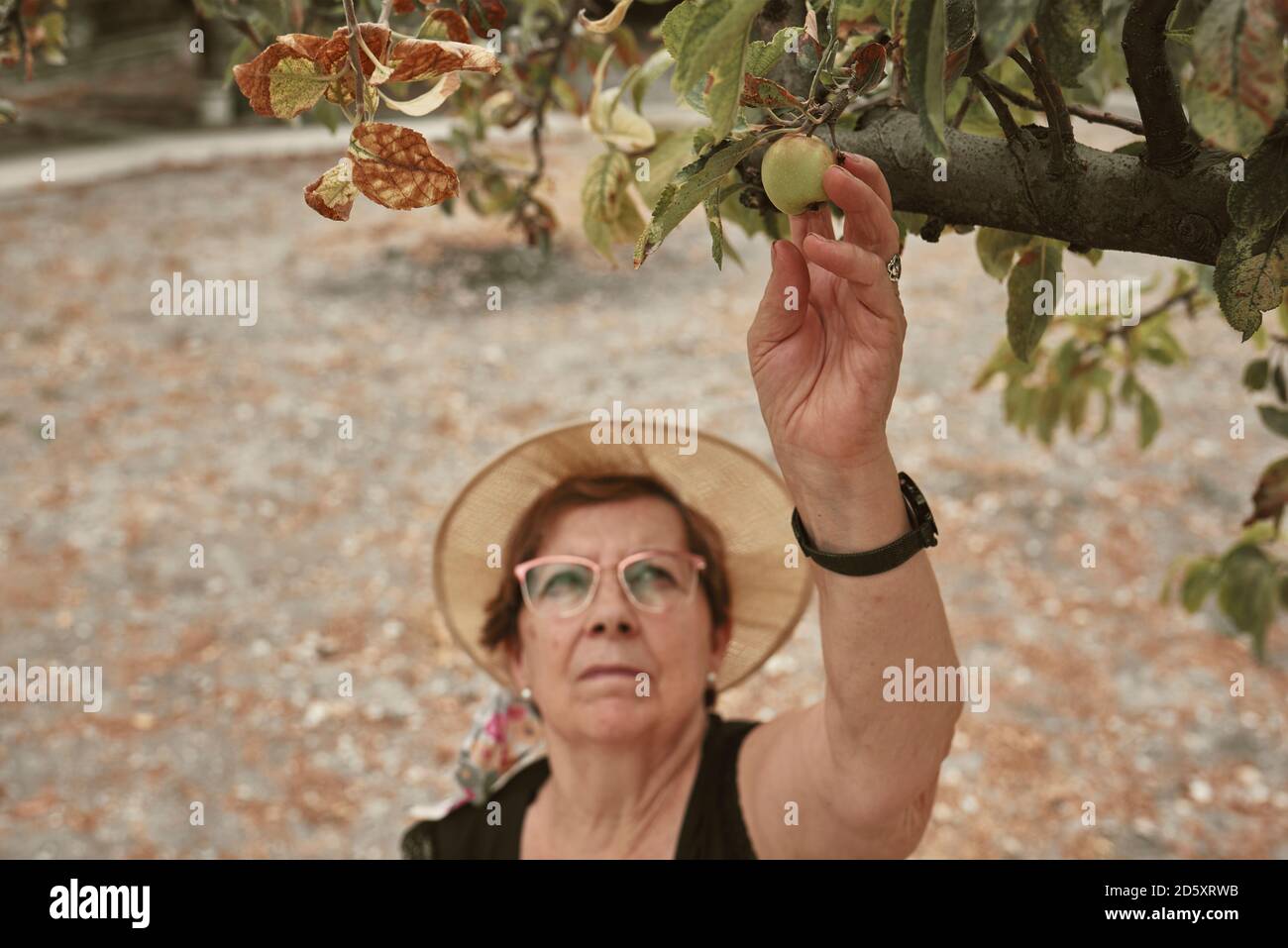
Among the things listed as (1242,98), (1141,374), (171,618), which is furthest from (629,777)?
(1141,374)

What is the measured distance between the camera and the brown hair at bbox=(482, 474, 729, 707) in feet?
6.77

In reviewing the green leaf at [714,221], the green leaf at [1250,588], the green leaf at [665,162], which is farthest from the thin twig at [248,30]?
the green leaf at [1250,588]

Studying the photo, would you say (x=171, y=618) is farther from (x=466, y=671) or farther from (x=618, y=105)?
(x=618, y=105)

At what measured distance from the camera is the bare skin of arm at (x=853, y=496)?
110cm

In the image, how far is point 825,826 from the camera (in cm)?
158

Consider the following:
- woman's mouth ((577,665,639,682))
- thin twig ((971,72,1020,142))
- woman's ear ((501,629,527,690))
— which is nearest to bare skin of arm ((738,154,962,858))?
thin twig ((971,72,1020,142))

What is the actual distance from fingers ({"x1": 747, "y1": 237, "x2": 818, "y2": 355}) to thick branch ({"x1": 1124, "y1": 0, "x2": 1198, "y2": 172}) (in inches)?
12.9

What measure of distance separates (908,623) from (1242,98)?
2.62 ft

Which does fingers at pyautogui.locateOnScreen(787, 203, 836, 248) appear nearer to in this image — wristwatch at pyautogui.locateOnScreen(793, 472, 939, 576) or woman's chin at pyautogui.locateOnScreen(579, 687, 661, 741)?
wristwatch at pyautogui.locateOnScreen(793, 472, 939, 576)

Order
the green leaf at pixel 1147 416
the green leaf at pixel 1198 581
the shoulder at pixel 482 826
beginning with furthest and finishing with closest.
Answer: the green leaf at pixel 1147 416
the green leaf at pixel 1198 581
the shoulder at pixel 482 826

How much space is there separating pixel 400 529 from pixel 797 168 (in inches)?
181

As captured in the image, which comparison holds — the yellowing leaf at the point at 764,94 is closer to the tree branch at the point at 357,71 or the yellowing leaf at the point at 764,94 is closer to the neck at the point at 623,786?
the tree branch at the point at 357,71

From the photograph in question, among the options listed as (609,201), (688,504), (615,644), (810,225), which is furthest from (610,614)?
(810,225)

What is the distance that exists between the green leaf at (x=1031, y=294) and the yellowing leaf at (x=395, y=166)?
0.70m
